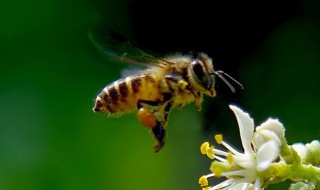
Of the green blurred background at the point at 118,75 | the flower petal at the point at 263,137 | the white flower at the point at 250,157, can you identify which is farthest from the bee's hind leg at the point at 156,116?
the green blurred background at the point at 118,75

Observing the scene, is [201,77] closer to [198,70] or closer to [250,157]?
[198,70]

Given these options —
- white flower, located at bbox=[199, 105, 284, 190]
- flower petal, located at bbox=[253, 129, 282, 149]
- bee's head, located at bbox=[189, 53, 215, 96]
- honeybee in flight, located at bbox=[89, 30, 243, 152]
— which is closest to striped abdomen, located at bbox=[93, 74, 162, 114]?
honeybee in flight, located at bbox=[89, 30, 243, 152]

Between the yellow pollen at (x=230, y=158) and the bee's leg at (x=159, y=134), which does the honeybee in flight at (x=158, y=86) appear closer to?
the bee's leg at (x=159, y=134)

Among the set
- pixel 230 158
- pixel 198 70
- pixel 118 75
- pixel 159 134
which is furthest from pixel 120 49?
pixel 118 75

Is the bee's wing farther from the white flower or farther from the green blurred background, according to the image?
the green blurred background

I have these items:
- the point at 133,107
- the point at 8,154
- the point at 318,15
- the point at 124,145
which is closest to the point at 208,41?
the point at 318,15

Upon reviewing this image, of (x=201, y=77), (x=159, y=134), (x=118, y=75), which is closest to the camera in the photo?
(x=159, y=134)

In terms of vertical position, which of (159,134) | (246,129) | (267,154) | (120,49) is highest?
(120,49)
